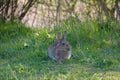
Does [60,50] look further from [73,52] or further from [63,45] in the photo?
[73,52]

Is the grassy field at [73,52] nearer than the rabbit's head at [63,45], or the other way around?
the grassy field at [73,52]

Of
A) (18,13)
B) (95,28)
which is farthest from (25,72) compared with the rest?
(18,13)

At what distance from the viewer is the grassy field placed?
7.31m

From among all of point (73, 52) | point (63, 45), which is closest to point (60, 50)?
point (63, 45)

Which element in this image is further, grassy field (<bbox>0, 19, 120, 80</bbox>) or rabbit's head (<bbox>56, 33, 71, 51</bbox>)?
rabbit's head (<bbox>56, 33, 71, 51</bbox>)

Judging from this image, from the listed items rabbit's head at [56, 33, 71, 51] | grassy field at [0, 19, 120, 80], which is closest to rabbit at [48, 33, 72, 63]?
rabbit's head at [56, 33, 71, 51]

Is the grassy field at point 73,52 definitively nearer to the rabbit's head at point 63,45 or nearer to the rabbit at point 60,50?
the rabbit at point 60,50

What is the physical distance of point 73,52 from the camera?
8578 millimetres

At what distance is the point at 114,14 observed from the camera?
10133 mm

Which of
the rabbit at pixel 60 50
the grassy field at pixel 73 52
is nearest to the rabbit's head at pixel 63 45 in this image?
the rabbit at pixel 60 50

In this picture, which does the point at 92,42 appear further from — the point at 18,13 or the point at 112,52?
the point at 18,13

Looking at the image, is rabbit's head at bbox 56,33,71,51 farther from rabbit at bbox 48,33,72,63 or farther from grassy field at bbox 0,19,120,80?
grassy field at bbox 0,19,120,80

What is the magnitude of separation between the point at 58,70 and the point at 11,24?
129 inches

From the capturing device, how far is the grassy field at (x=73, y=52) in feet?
24.0
